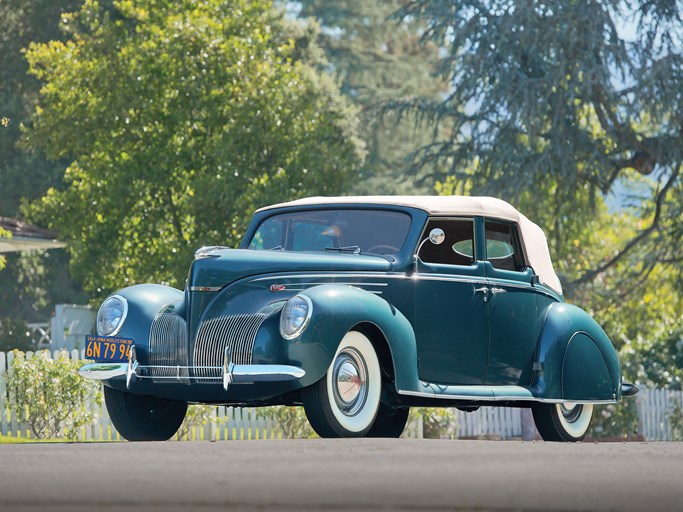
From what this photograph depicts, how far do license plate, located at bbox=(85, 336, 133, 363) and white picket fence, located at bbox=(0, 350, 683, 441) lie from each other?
21.9ft

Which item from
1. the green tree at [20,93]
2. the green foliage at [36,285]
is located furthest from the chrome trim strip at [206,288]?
the green foliage at [36,285]

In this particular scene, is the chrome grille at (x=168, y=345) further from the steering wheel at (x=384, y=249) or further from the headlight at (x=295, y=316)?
the steering wheel at (x=384, y=249)

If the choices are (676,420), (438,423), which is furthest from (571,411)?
(676,420)

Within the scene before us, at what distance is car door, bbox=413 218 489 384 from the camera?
1109 cm

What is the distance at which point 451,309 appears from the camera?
446 inches

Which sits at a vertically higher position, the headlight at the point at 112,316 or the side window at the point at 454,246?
the side window at the point at 454,246

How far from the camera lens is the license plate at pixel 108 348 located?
10.8m

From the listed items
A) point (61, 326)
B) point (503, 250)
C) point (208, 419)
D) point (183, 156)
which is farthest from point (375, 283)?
point (61, 326)

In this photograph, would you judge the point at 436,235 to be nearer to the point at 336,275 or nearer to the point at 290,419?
the point at 336,275

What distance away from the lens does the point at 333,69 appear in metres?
52.3

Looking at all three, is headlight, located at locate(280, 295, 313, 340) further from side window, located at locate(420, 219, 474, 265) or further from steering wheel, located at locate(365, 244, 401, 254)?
side window, located at locate(420, 219, 474, 265)

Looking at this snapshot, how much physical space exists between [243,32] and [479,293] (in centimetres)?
1505

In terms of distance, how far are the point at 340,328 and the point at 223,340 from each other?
969mm

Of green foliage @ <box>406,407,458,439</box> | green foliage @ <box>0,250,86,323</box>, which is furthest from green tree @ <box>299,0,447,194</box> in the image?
green foliage @ <box>406,407,458,439</box>
